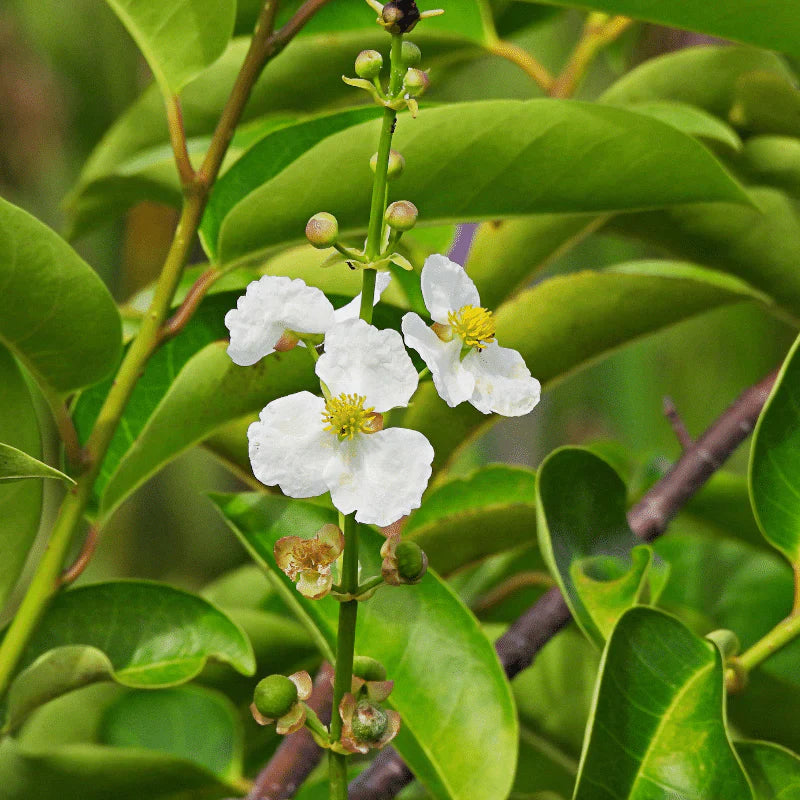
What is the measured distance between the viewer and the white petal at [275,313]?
459 millimetres

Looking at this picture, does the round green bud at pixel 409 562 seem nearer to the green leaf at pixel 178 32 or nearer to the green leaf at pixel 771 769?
the green leaf at pixel 771 769

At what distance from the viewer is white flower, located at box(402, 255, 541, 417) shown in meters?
0.46

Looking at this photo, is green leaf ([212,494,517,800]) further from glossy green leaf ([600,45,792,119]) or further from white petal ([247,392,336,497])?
glossy green leaf ([600,45,792,119])

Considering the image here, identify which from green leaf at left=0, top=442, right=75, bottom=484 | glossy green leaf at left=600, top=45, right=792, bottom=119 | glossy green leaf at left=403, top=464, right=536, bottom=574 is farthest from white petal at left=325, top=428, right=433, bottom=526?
glossy green leaf at left=600, top=45, right=792, bottom=119

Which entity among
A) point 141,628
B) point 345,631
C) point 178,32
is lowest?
point 141,628

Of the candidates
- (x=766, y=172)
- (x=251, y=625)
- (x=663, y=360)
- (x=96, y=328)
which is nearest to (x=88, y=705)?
(x=251, y=625)

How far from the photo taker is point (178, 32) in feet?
2.25

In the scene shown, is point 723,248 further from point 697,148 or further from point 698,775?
point 698,775

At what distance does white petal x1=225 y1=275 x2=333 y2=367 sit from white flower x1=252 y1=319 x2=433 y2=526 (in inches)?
0.8

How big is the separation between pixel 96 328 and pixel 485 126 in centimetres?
27

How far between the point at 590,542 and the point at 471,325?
0.24 m

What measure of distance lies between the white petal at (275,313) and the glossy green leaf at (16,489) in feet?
0.72

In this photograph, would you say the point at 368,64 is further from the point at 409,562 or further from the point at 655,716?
the point at 655,716

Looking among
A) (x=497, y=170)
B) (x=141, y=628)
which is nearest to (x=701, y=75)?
(x=497, y=170)
